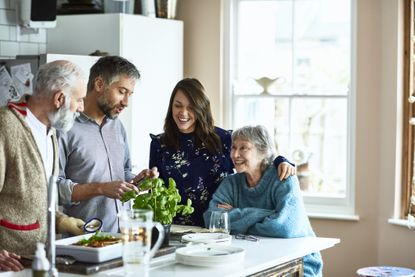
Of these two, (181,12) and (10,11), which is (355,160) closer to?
(181,12)

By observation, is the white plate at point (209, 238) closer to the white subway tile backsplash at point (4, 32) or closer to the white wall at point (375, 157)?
the white wall at point (375, 157)

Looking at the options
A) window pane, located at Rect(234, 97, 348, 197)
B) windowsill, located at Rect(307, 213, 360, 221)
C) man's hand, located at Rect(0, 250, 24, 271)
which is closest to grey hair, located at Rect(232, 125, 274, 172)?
man's hand, located at Rect(0, 250, 24, 271)

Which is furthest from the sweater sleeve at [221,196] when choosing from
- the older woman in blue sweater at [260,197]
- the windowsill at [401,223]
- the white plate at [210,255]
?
the windowsill at [401,223]

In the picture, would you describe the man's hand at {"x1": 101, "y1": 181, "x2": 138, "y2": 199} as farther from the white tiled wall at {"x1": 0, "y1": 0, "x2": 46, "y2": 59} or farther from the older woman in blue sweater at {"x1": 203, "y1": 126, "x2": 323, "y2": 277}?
the white tiled wall at {"x1": 0, "y1": 0, "x2": 46, "y2": 59}

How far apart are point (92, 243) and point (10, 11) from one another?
284cm

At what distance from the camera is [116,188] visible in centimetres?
386

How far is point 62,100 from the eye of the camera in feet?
11.4

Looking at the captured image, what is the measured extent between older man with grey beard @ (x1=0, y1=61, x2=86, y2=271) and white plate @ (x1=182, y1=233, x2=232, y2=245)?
716 mm

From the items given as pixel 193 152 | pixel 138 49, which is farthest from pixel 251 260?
pixel 138 49

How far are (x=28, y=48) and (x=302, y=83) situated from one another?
2.00m

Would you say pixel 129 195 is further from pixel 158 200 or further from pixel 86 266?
pixel 86 266

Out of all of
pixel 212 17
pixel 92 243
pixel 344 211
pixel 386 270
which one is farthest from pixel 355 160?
pixel 92 243

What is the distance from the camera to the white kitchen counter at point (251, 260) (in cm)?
327

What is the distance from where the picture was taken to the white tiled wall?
574 cm
